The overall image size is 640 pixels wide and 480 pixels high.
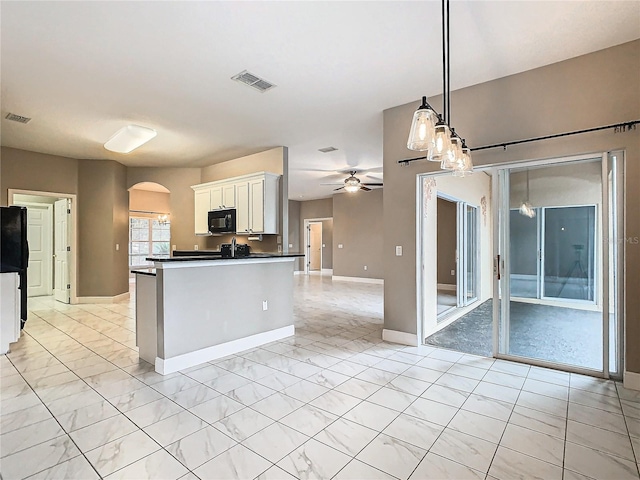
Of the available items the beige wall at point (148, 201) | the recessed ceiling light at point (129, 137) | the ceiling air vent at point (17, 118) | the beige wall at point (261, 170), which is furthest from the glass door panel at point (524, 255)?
the beige wall at point (148, 201)

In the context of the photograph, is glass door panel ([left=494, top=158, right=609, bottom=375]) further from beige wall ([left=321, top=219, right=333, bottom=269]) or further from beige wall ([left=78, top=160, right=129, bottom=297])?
beige wall ([left=321, top=219, right=333, bottom=269])

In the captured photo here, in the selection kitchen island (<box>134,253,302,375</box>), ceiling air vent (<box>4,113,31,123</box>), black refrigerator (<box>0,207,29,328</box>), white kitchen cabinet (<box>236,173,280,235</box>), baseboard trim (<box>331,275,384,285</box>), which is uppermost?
ceiling air vent (<box>4,113,31,123</box>)

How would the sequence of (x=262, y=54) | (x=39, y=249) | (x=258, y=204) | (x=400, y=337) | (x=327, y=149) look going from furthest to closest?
1. (x=39, y=249)
2. (x=327, y=149)
3. (x=258, y=204)
4. (x=400, y=337)
5. (x=262, y=54)

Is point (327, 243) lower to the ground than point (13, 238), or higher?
lower

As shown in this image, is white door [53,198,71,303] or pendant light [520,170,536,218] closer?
pendant light [520,170,536,218]

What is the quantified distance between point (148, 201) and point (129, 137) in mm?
6214

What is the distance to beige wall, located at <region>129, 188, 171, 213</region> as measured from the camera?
10.1m

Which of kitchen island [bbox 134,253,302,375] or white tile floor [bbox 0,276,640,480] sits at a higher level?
kitchen island [bbox 134,253,302,375]

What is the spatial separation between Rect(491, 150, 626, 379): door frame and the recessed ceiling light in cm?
448

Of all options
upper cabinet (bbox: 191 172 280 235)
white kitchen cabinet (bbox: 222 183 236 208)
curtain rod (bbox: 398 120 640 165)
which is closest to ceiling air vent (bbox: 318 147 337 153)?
upper cabinet (bbox: 191 172 280 235)

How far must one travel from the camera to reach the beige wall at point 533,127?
280 cm

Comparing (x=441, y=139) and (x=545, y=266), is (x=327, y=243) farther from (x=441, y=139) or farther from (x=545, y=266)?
(x=441, y=139)

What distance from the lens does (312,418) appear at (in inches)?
91.0

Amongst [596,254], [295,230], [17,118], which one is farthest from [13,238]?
[295,230]
